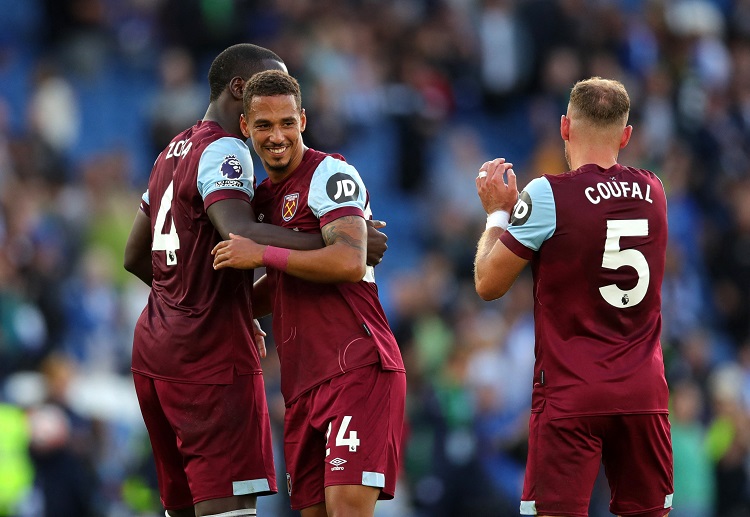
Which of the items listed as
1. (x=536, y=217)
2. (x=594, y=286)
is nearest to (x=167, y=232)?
(x=536, y=217)

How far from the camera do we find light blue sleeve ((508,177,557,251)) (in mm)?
6367

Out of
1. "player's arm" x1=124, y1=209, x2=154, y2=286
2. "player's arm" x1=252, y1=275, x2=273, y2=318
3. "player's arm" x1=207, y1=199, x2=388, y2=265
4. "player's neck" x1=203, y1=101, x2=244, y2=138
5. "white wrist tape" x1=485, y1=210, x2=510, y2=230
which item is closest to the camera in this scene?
"player's arm" x1=207, y1=199, x2=388, y2=265

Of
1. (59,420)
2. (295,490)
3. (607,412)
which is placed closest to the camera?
(607,412)

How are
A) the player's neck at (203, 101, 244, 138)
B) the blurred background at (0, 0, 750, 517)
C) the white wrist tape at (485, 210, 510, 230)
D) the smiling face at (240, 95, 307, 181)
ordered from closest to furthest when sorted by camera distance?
the smiling face at (240, 95, 307, 181), the white wrist tape at (485, 210, 510, 230), the player's neck at (203, 101, 244, 138), the blurred background at (0, 0, 750, 517)

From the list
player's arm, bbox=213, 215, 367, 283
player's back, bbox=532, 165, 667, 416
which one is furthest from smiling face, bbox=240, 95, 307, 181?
player's back, bbox=532, 165, 667, 416

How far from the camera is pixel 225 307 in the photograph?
6742mm

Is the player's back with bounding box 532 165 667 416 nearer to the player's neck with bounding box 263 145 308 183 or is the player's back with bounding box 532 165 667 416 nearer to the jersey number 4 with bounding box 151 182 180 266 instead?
the player's neck with bounding box 263 145 308 183

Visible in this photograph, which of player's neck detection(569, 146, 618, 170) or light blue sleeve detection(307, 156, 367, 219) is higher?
player's neck detection(569, 146, 618, 170)

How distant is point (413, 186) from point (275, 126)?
36.7ft

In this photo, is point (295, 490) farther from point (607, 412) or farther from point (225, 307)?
point (607, 412)

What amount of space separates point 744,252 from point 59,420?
9.00 meters

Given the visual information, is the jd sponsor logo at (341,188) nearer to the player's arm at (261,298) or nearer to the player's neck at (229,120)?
the player's neck at (229,120)

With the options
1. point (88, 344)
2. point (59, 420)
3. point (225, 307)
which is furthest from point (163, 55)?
point (225, 307)

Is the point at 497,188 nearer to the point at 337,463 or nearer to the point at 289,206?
the point at 289,206
